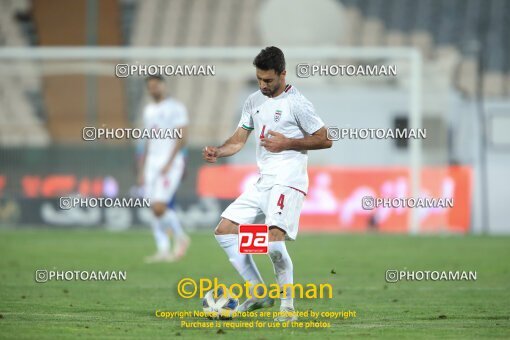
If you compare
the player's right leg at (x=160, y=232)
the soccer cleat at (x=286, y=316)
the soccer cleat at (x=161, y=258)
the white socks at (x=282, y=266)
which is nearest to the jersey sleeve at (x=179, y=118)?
the player's right leg at (x=160, y=232)

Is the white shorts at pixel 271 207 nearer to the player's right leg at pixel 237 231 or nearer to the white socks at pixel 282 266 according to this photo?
the player's right leg at pixel 237 231

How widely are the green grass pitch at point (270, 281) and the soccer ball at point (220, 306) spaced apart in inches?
12.2

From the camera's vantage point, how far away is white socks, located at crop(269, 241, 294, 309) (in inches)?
350

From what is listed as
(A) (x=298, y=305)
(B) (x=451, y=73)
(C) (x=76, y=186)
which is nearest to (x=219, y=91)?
(C) (x=76, y=186)

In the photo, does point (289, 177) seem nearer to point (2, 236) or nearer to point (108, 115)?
point (2, 236)

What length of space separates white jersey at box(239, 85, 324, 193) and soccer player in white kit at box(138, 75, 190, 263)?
6.67 metres

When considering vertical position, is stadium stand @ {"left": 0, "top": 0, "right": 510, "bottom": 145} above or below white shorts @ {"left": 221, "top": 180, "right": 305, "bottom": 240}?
above

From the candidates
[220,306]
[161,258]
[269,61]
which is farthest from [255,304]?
[161,258]

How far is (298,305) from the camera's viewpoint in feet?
33.9

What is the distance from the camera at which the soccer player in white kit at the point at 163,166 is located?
16250 mm

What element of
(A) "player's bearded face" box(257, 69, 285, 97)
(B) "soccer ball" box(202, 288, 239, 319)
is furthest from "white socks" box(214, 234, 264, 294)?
(A) "player's bearded face" box(257, 69, 285, 97)

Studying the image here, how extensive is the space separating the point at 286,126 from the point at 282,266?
3.82ft

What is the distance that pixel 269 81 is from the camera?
888cm

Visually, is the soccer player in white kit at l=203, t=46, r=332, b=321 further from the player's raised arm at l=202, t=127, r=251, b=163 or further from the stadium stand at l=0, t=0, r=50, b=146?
the stadium stand at l=0, t=0, r=50, b=146
